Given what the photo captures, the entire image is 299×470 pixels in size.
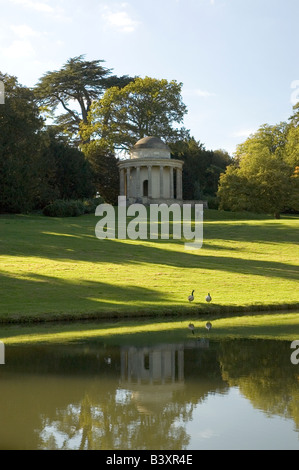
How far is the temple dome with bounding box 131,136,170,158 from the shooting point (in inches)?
2761

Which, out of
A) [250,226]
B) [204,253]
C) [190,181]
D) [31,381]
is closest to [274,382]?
[31,381]

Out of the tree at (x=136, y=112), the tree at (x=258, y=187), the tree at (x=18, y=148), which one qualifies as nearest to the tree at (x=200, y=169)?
the tree at (x=136, y=112)

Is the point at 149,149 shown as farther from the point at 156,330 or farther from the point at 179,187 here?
the point at 156,330

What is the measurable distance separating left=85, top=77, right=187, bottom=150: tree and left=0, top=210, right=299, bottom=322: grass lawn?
30.2m

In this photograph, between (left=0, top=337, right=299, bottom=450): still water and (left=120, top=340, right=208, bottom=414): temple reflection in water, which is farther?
(left=120, top=340, right=208, bottom=414): temple reflection in water

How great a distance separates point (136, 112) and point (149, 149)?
8.84 m

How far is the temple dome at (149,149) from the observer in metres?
70.1

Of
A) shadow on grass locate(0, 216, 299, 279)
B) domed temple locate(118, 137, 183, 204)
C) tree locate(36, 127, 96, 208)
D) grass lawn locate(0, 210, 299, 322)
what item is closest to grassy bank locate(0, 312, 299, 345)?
grass lawn locate(0, 210, 299, 322)

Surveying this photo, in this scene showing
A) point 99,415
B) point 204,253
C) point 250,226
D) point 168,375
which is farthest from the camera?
point 250,226

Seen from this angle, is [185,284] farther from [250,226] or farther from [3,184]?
[3,184]

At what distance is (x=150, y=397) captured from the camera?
1085 cm

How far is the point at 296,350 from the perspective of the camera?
1497 centimetres

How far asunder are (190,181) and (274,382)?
7654 centimetres

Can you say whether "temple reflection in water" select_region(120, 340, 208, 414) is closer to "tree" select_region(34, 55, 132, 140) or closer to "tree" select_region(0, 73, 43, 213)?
"tree" select_region(0, 73, 43, 213)
